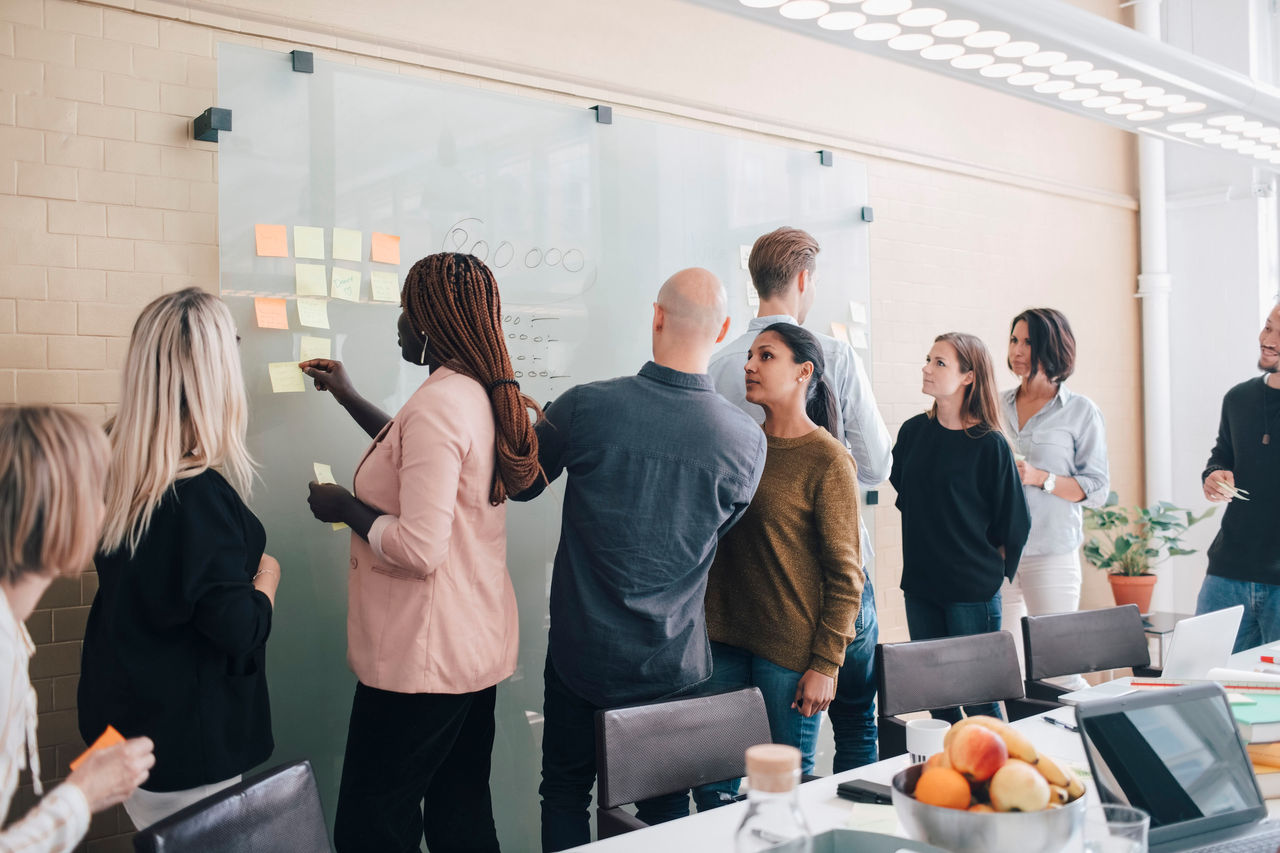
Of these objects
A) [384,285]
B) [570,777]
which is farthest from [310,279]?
[570,777]

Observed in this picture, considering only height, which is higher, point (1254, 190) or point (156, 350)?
point (1254, 190)

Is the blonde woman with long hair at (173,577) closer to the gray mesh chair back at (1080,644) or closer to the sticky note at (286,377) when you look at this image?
the sticky note at (286,377)

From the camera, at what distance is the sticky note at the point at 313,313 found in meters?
2.77

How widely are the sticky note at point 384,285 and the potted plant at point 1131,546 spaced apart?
3.66 m

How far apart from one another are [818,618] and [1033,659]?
2.34 feet

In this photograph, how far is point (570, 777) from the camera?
7.53 feet

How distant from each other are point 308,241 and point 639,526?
133 centimetres

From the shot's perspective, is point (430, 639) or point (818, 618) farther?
point (818, 618)

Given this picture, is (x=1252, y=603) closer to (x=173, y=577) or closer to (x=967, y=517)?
(x=967, y=517)

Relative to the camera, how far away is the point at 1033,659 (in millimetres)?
2688

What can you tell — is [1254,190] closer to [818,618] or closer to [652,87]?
[652,87]

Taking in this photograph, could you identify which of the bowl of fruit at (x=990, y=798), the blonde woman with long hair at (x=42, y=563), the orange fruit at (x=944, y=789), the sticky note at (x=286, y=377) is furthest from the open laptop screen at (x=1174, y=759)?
the sticky note at (x=286, y=377)

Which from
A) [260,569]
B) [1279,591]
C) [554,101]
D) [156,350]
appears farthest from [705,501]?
[1279,591]

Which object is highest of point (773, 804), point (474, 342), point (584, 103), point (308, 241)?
point (584, 103)
